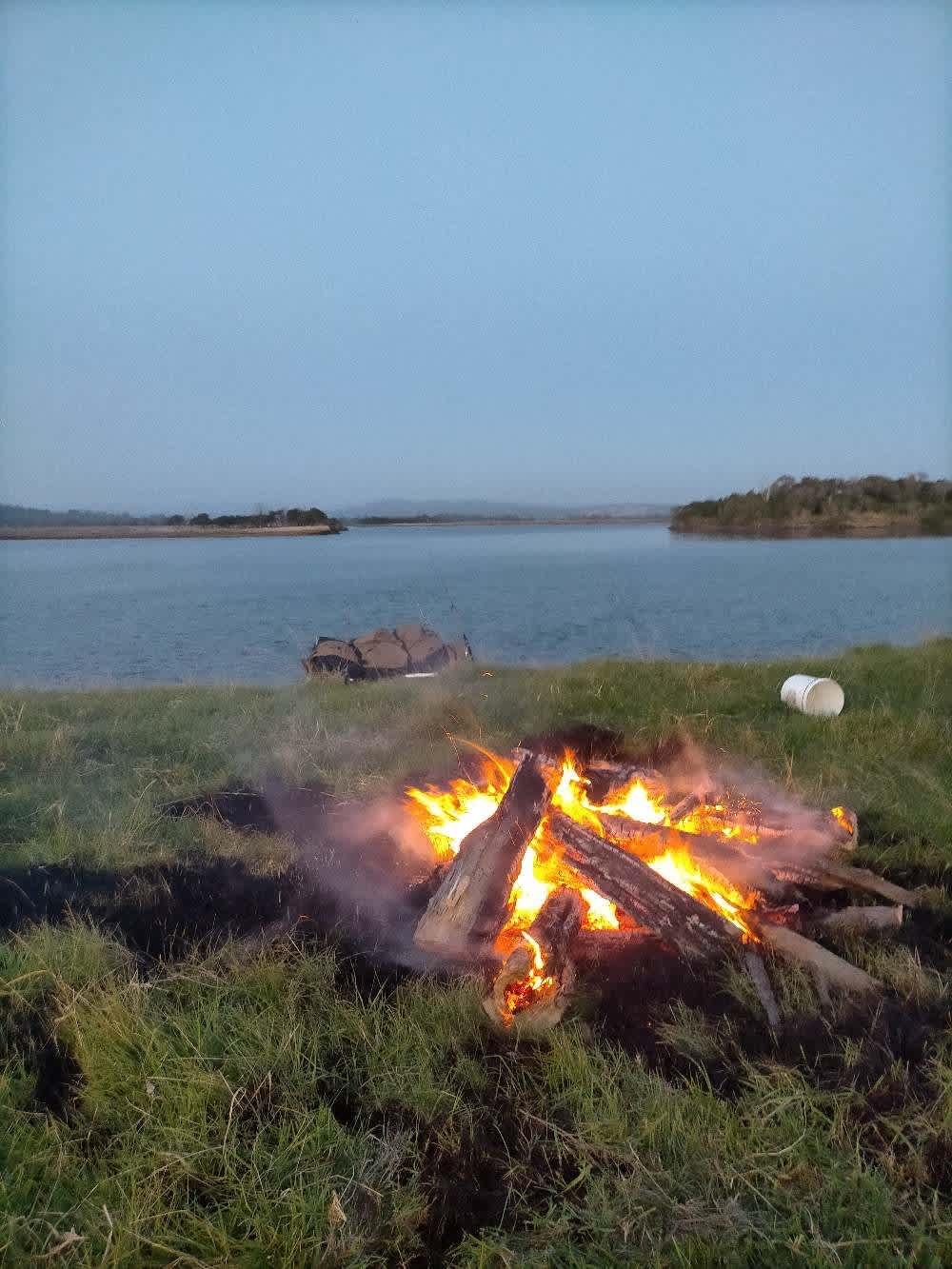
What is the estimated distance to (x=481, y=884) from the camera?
3.62 meters

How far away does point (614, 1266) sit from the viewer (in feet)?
7.54

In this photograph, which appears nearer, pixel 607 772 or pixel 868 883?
pixel 868 883

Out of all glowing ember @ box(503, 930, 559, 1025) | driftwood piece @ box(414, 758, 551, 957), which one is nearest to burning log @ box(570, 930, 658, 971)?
glowing ember @ box(503, 930, 559, 1025)

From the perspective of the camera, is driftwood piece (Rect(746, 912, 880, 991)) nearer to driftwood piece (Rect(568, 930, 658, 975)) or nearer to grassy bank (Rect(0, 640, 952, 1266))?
grassy bank (Rect(0, 640, 952, 1266))

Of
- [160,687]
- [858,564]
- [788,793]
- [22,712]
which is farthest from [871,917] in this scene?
[858,564]

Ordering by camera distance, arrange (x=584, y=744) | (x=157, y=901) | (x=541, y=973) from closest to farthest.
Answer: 1. (x=541, y=973)
2. (x=157, y=901)
3. (x=584, y=744)

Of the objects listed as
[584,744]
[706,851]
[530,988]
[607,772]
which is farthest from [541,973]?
[584,744]

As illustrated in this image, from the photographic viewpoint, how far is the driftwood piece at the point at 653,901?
356cm

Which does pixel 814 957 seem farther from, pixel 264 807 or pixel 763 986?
pixel 264 807

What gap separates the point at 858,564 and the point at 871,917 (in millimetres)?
43783

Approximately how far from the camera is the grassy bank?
7.89 feet

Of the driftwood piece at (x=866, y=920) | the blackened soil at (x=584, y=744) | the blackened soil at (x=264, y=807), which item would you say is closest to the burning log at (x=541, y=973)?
the blackened soil at (x=584, y=744)

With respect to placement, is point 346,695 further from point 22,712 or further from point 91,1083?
point 91,1083

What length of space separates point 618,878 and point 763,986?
68cm
